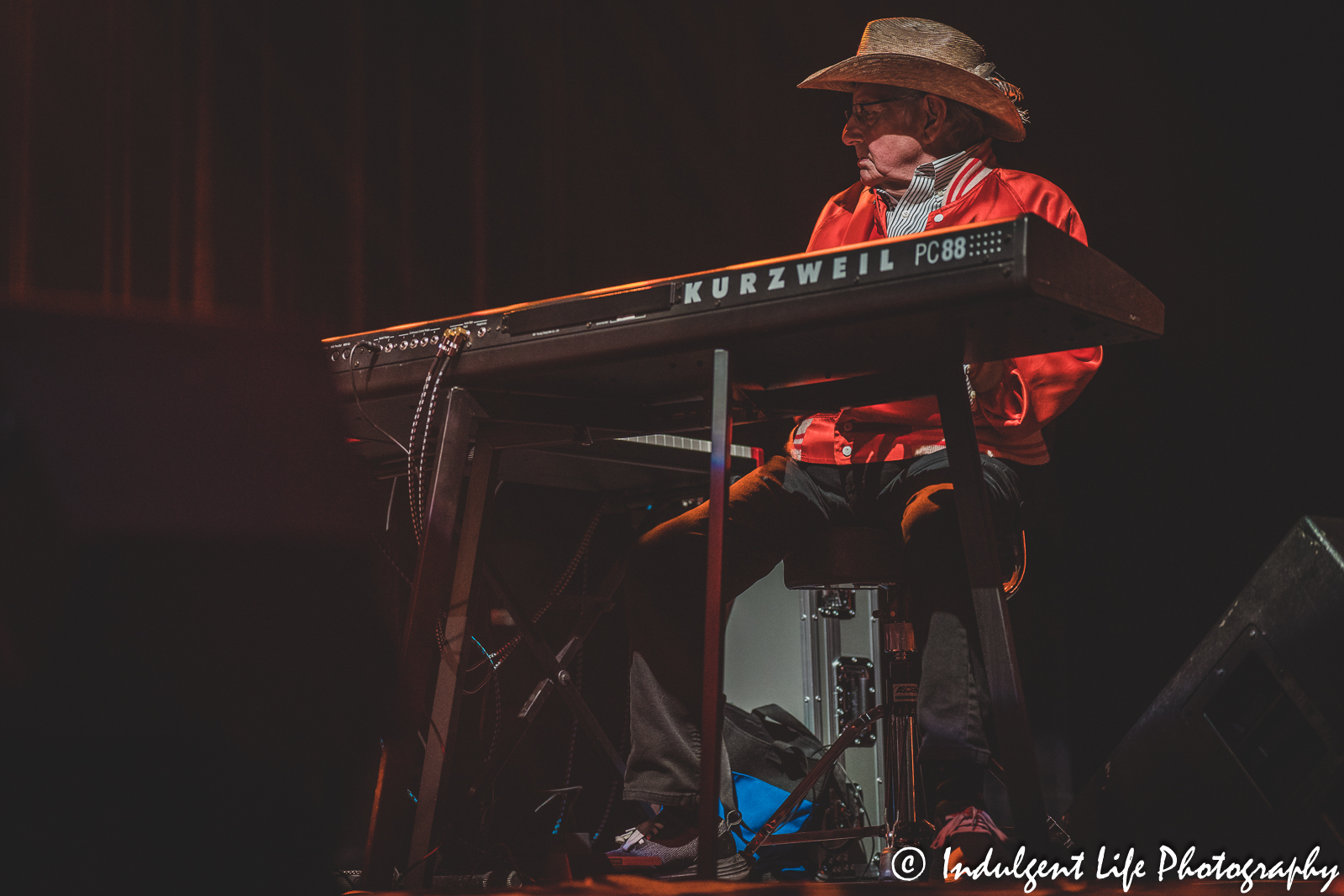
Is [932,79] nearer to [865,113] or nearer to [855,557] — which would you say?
[865,113]

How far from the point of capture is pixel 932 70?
1.82 metres

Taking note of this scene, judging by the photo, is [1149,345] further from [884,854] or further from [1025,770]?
[1025,770]

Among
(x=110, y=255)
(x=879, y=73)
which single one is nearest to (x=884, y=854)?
(x=879, y=73)

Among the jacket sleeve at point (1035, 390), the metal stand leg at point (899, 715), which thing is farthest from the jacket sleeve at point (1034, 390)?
the metal stand leg at point (899, 715)

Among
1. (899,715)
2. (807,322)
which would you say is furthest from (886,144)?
(899,715)

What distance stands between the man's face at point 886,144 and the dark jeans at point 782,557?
548mm

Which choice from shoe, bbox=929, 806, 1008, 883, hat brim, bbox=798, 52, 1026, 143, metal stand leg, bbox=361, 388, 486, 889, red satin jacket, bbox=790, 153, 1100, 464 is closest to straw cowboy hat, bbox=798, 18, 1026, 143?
→ hat brim, bbox=798, 52, 1026, 143

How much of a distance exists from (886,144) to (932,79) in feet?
0.44

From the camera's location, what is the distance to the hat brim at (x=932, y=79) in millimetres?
1826

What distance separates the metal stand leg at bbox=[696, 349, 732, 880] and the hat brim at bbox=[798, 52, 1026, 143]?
914 millimetres

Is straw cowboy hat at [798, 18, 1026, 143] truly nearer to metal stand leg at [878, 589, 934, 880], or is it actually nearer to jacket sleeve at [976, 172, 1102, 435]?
jacket sleeve at [976, 172, 1102, 435]

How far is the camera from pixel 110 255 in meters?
2.61

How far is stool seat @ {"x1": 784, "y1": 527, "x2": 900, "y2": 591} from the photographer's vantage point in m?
1.72

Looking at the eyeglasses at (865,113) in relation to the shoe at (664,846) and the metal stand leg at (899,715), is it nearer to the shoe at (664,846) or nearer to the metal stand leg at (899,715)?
the metal stand leg at (899,715)
